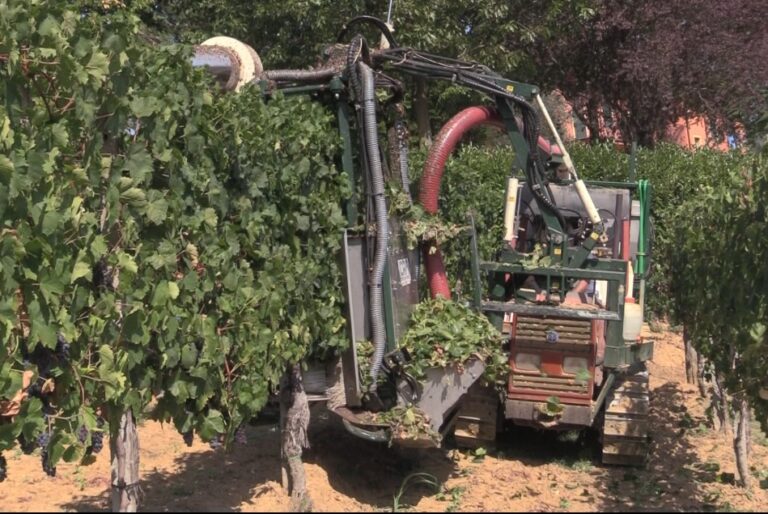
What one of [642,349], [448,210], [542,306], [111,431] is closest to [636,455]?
[642,349]

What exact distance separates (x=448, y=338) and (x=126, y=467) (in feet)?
8.26

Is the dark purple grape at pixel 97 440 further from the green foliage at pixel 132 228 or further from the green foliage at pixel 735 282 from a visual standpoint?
the green foliage at pixel 735 282

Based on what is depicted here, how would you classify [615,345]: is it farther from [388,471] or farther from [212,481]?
[212,481]

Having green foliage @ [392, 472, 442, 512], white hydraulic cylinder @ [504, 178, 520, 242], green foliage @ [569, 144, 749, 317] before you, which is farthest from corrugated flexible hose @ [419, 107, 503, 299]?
green foliage @ [569, 144, 749, 317]

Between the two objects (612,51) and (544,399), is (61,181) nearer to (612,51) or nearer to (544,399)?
(544,399)

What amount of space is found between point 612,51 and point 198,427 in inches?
691

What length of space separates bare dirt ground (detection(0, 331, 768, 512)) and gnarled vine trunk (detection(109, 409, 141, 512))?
40.2 inches

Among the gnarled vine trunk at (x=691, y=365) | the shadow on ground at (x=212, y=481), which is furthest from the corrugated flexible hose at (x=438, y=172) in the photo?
the gnarled vine trunk at (x=691, y=365)

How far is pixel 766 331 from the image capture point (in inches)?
186

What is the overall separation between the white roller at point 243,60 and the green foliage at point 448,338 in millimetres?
2045

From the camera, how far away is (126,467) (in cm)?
413

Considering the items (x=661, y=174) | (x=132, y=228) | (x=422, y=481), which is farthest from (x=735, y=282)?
(x=661, y=174)

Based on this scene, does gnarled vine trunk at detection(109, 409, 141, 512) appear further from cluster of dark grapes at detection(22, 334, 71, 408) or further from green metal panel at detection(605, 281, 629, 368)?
green metal panel at detection(605, 281, 629, 368)

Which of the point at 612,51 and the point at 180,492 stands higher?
the point at 612,51
